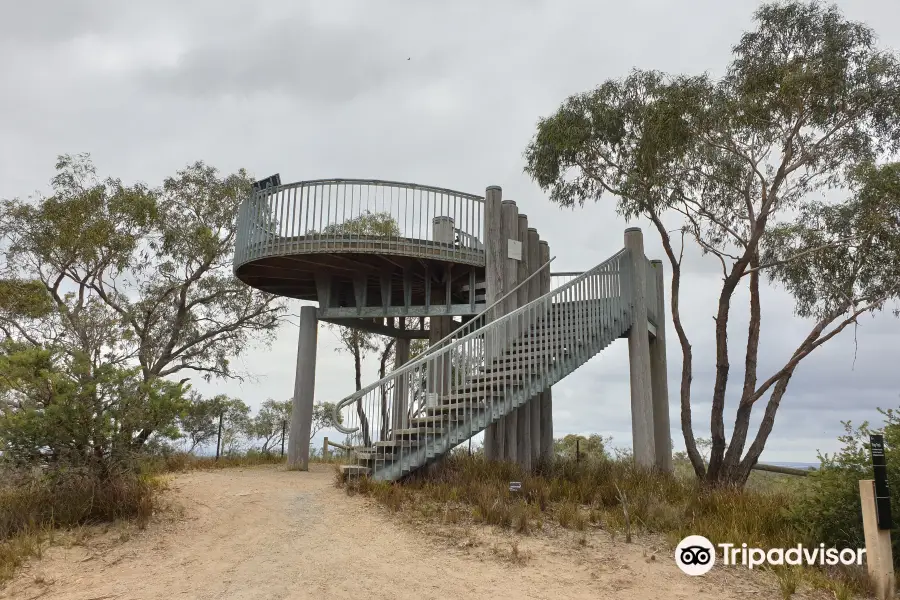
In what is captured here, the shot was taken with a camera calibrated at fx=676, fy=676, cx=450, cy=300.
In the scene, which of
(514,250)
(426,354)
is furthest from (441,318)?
(426,354)

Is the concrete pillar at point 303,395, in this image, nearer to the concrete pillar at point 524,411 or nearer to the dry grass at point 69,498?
the concrete pillar at point 524,411

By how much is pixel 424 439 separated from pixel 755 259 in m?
8.88

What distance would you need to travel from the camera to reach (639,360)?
1315cm

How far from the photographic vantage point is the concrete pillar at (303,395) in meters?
14.7

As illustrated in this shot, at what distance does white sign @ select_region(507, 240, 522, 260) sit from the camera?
45.2ft

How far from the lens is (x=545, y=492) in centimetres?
938

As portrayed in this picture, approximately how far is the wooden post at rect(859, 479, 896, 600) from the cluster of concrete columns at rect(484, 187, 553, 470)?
659 cm

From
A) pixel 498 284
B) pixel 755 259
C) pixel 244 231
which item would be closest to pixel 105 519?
pixel 244 231

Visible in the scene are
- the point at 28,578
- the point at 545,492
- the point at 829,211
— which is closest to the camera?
the point at 28,578

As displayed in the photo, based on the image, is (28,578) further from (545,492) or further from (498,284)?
(498,284)

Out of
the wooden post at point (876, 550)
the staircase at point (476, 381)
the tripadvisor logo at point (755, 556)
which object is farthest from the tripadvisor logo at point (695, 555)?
the staircase at point (476, 381)

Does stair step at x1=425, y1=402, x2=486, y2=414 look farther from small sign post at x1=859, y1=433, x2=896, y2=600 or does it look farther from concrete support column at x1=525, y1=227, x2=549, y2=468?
small sign post at x1=859, y1=433, x2=896, y2=600

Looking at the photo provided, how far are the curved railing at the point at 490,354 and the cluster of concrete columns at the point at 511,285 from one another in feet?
3.52

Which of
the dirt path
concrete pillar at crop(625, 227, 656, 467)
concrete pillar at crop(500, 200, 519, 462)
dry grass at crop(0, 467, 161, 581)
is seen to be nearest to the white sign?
concrete pillar at crop(500, 200, 519, 462)
